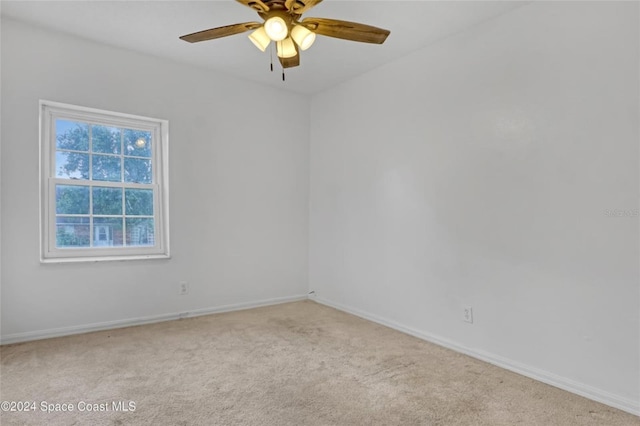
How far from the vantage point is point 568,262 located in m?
2.28

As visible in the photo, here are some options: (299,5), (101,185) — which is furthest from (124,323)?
(299,5)

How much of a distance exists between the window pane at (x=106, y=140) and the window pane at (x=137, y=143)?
69mm

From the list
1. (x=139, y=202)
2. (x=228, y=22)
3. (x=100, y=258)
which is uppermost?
(x=228, y=22)

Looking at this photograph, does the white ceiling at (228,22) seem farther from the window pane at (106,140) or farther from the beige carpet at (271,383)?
the beige carpet at (271,383)

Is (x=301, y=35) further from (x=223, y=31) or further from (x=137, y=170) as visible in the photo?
(x=137, y=170)

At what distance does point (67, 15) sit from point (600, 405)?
173 inches

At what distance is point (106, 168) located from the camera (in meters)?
3.41

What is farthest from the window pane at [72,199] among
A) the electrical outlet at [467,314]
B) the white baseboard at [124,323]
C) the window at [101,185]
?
the electrical outlet at [467,314]

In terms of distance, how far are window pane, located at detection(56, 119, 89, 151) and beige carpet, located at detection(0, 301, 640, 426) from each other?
1.64 m

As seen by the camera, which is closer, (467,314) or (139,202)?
(467,314)

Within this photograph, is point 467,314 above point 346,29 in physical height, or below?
below

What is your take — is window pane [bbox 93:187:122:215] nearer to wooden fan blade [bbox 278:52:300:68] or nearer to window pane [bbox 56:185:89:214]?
window pane [bbox 56:185:89:214]

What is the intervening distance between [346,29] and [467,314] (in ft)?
7.20

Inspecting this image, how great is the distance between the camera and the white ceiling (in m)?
2.61
